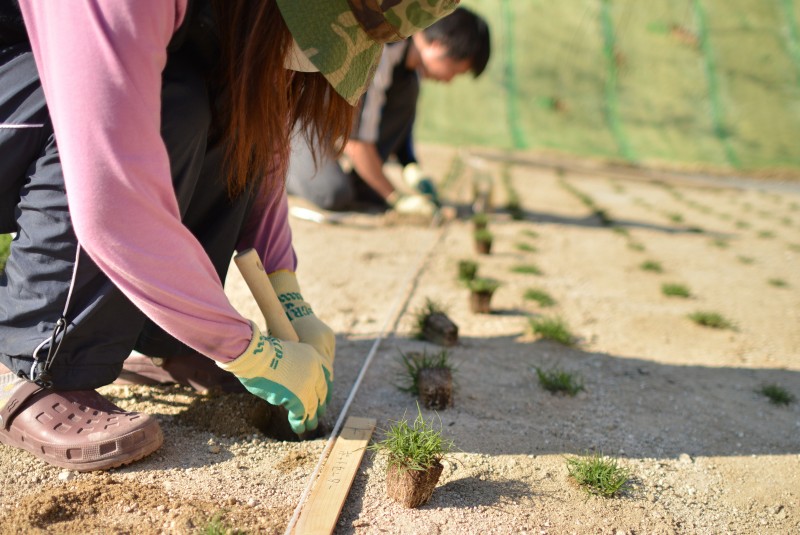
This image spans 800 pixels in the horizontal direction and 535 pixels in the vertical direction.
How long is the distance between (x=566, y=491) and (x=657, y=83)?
10.1 meters

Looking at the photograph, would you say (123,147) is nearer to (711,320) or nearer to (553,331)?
(553,331)

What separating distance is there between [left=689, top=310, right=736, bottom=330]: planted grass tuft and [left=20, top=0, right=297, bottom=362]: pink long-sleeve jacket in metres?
2.53

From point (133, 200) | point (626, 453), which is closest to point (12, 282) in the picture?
point (133, 200)

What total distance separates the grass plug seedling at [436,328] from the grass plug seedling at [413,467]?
1.01 meters

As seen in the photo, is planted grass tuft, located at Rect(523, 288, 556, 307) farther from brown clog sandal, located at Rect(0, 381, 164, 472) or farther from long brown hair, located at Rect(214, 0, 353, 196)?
brown clog sandal, located at Rect(0, 381, 164, 472)

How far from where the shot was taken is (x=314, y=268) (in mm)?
3826

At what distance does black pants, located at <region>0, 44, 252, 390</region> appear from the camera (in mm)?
1698

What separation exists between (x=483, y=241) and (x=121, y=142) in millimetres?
3117

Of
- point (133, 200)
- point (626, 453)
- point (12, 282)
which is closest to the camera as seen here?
point (133, 200)

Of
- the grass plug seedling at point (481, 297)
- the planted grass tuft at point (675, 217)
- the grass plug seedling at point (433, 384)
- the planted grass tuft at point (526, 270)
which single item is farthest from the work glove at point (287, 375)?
the planted grass tuft at point (675, 217)

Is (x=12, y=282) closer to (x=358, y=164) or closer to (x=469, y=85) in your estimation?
(x=358, y=164)

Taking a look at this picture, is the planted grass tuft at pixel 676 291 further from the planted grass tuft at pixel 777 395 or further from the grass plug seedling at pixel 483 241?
the planted grass tuft at pixel 777 395

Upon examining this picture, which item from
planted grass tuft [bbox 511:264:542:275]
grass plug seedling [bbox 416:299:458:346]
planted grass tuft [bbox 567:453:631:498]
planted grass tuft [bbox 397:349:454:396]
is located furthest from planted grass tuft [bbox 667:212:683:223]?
planted grass tuft [bbox 567:453:631:498]

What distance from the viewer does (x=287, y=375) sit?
1.85m
